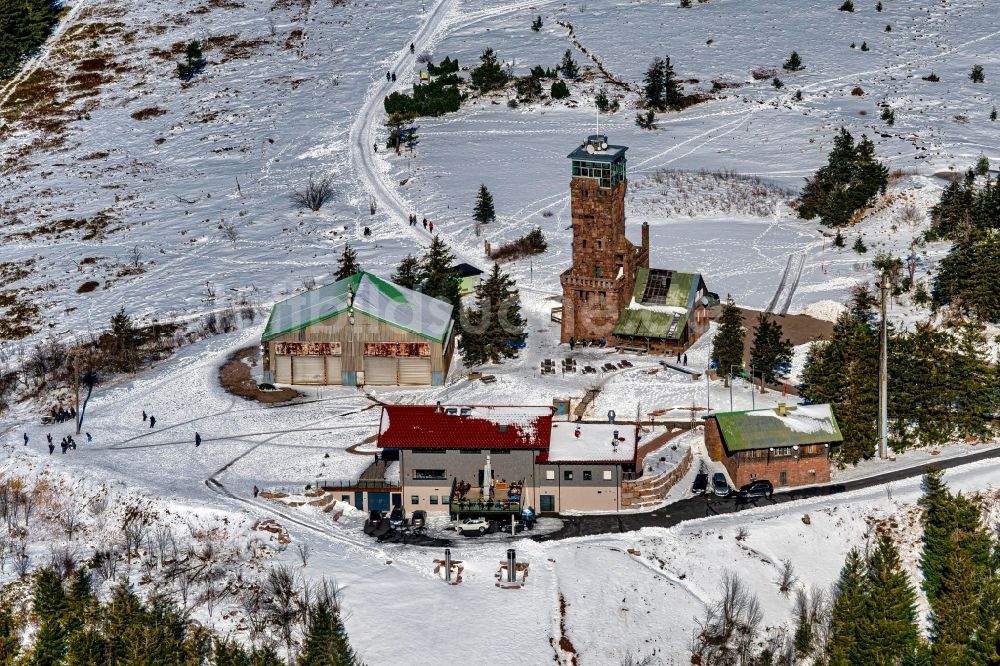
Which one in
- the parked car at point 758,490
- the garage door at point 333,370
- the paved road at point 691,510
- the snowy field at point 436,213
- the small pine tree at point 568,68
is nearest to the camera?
the snowy field at point 436,213

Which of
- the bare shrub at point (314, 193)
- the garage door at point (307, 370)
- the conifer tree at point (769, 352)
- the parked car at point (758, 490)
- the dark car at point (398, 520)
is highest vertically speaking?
the bare shrub at point (314, 193)

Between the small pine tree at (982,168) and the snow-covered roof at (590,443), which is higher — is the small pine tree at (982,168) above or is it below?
above

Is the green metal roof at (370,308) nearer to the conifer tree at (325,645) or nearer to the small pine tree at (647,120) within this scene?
the conifer tree at (325,645)

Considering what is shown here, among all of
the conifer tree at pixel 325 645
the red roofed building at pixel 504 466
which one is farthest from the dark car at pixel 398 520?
the conifer tree at pixel 325 645

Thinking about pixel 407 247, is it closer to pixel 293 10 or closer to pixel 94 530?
pixel 94 530

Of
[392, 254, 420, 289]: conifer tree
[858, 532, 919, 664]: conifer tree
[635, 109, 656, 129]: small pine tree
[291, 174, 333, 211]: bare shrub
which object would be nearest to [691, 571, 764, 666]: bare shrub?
[858, 532, 919, 664]: conifer tree

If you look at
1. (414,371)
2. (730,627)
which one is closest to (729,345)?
(414,371)

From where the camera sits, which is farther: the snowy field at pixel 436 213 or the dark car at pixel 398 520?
the dark car at pixel 398 520

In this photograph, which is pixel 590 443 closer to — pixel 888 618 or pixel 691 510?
pixel 691 510
